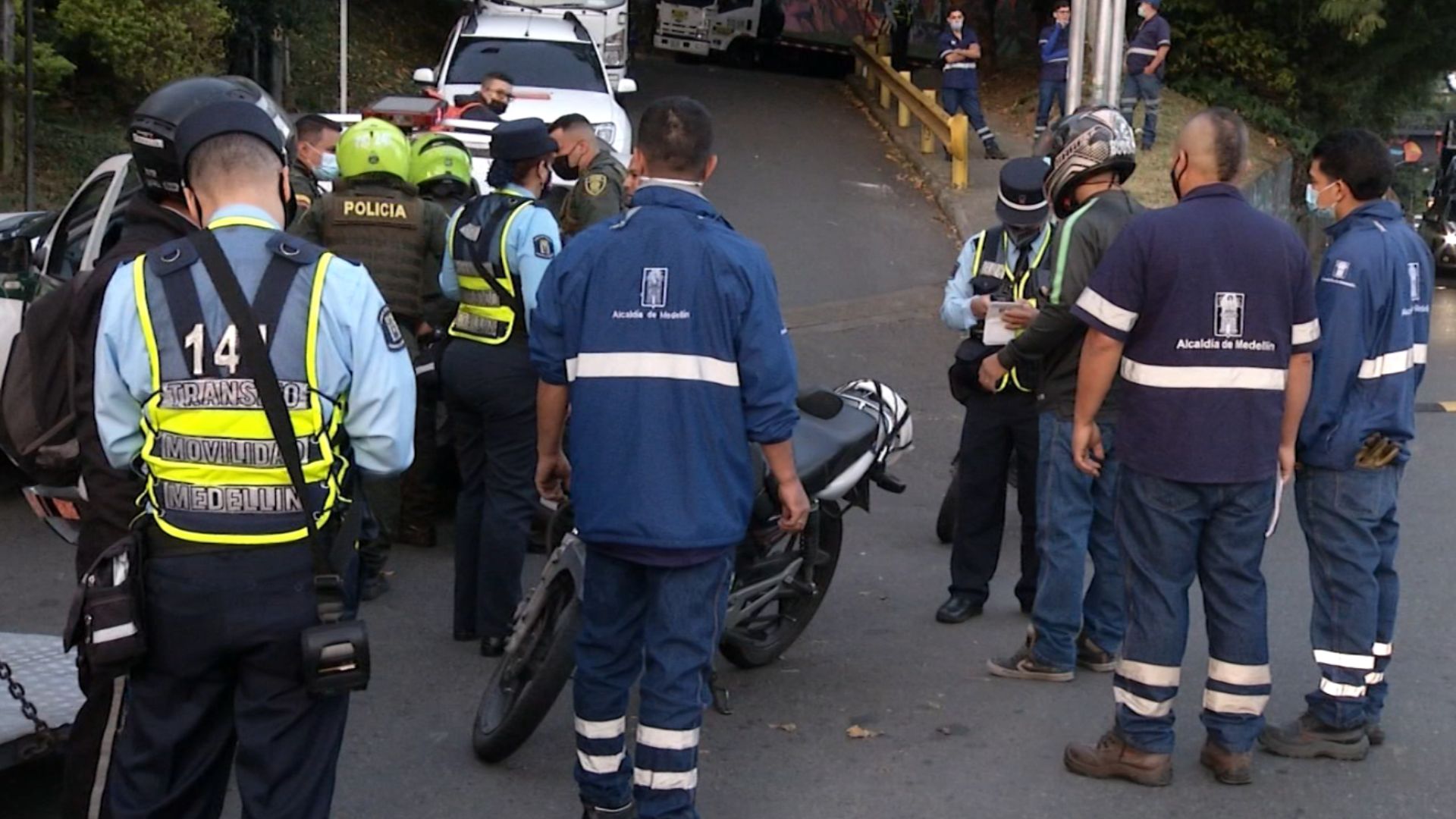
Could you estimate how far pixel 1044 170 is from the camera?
6410 millimetres

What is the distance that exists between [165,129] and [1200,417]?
2994 millimetres

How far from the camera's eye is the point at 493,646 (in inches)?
251

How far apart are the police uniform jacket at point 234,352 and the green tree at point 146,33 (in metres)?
13.3

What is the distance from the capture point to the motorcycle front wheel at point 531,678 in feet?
16.2

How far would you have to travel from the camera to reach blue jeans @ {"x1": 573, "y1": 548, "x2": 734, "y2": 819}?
443 centimetres

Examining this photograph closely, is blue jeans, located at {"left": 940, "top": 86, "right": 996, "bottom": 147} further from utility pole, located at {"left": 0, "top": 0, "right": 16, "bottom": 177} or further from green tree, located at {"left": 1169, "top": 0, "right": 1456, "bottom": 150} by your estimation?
utility pole, located at {"left": 0, "top": 0, "right": 16, "bottom": 177}

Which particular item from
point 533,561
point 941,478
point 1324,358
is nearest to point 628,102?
point 941,478

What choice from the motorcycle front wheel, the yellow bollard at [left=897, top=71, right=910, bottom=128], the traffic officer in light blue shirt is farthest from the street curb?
the motorcycle front wheel

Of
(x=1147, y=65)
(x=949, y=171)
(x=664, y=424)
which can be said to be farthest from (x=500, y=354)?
(x=1147, y=65)

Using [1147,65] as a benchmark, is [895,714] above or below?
below

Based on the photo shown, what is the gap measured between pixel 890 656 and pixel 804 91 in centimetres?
2035

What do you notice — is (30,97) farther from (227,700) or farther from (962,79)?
(227,700)

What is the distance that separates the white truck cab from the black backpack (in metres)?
11.2

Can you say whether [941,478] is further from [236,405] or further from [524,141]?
[236,405]
